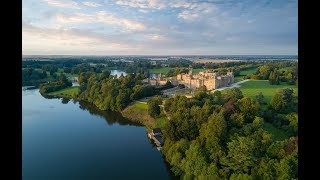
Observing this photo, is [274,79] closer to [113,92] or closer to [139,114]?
[139,114]

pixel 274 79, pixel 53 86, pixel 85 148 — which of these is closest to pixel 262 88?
pixel 274 79

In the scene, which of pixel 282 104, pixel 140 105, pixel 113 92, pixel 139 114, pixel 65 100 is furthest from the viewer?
pixel 65 100

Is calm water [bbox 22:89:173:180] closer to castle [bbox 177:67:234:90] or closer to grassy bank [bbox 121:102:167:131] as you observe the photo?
grassy bank [bbox 121:102:167:131]

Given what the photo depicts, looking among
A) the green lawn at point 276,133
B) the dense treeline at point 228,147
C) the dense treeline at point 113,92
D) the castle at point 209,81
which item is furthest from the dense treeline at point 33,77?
the green lawn at point 276,133

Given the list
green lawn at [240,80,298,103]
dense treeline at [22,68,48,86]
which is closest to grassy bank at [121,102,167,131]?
green lawn at [240,80,298,103]

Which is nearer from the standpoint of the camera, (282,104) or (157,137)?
Result: (157,137)

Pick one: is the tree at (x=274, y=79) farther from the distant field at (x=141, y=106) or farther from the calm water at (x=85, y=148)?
the calm water at (x=85, y=148)
